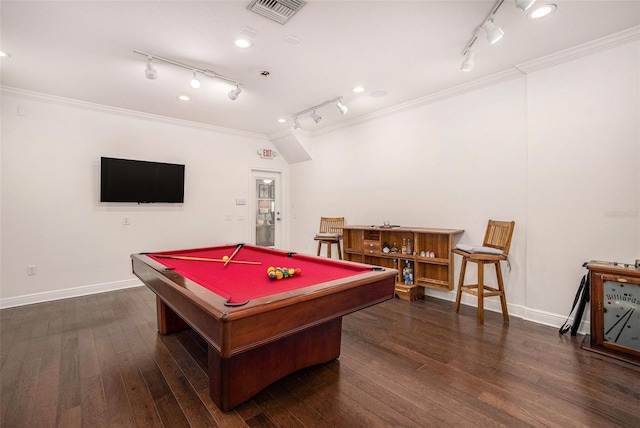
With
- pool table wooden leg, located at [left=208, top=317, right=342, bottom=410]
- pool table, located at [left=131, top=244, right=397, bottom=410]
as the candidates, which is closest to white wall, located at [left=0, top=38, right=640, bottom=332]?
pool table, located at [left=131, top=244, right=397, bottom=410]

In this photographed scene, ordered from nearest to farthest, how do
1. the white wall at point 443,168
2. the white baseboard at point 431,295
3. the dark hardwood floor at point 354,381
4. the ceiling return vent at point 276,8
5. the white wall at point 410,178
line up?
the dark hardwood floor at point 354,381, the ceiling return vent at point 276,8, the white wall at point 410,178, the white baseboard at point 431,295, the white wall at point 443,168

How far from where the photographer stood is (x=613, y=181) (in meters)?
2.70

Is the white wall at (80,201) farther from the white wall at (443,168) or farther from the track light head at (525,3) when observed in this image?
the track light head at (525,3)

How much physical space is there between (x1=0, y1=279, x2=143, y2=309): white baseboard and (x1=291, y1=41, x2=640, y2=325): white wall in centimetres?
422

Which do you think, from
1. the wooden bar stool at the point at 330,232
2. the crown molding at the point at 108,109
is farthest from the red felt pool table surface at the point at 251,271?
the crown molding at the point at 108,109

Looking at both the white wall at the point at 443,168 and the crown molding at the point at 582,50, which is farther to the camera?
the white wall at the point at 443,168

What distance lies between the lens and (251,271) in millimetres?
2287

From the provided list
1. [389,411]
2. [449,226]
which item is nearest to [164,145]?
[449,226]

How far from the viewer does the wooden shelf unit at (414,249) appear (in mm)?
3688

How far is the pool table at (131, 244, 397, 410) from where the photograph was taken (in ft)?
4.31

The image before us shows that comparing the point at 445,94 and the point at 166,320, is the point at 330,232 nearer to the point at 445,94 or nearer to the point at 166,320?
the point at 445,94

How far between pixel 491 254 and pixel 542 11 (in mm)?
2141

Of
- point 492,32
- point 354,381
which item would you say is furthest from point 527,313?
point 492,32

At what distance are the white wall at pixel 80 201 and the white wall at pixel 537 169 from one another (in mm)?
A: 3360
